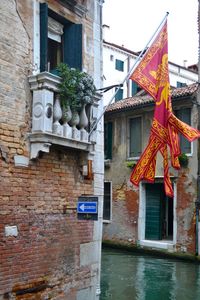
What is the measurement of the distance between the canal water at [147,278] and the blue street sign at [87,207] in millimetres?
A: 3583

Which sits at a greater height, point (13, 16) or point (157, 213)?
point (13, 16)

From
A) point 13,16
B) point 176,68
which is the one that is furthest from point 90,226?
point 176,68

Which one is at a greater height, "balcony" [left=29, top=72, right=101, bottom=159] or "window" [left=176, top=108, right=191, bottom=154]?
"window" [left=176, top=108, right=191, bottom=154]

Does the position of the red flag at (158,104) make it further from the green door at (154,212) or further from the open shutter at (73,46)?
the green door at (154,212)

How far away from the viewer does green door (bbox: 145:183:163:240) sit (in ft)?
53.6

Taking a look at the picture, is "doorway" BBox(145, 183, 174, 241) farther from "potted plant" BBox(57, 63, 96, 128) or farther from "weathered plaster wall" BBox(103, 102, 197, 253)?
"potted plant" BBox(57, 63, 96, 128)

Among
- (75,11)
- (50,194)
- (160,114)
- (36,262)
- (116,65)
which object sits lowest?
(36,262)

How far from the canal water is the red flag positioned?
3340 millimetres

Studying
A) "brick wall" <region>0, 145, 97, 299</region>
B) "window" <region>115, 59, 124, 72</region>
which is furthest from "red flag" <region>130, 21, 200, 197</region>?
"window" <region>115, 59, 124, 72</region>

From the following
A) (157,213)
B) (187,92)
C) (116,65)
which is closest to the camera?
(187,92)

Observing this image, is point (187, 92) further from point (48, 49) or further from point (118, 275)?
point (48, 49)

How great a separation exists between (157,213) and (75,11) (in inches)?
414

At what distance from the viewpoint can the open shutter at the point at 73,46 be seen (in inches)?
287

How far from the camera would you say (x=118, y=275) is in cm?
1190
